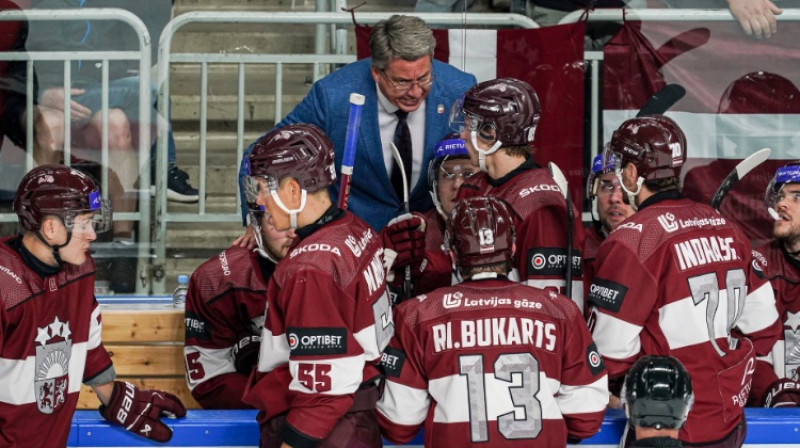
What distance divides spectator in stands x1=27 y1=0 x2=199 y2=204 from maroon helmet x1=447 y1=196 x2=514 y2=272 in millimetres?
2373

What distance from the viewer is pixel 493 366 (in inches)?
122

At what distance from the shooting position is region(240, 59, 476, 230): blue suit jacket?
444 cm

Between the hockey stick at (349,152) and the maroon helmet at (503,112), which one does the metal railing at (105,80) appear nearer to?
the hockey stick at (349,152)

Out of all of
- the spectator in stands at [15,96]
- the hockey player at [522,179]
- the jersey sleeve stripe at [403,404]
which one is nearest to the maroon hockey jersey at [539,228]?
the hockey player at [522,179]

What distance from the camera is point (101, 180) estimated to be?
5199 mm

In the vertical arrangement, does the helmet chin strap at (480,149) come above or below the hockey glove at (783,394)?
above

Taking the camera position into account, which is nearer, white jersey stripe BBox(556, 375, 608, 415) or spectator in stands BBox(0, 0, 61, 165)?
white jersey stripe BBox(556, 375, 608, 415)

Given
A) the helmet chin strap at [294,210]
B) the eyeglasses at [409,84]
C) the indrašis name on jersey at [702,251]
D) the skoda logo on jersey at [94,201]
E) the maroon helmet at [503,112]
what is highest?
the eyeglasses at [409,84]

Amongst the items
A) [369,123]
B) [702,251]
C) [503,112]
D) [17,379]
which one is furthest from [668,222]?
[17,379]

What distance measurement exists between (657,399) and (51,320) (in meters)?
1.83

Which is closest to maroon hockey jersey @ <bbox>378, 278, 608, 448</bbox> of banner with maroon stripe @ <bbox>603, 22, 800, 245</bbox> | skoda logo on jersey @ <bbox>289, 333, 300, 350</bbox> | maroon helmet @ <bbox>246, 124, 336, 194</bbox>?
skoda logo on jersey @ <bbox>289, 333, 300, 350</bbox>

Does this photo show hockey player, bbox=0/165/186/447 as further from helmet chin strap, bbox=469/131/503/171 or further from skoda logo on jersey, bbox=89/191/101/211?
helmet chin strap, bbox=469/131/503/171

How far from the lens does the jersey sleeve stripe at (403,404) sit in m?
3.18

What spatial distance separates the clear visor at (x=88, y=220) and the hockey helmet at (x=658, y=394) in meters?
1.71
